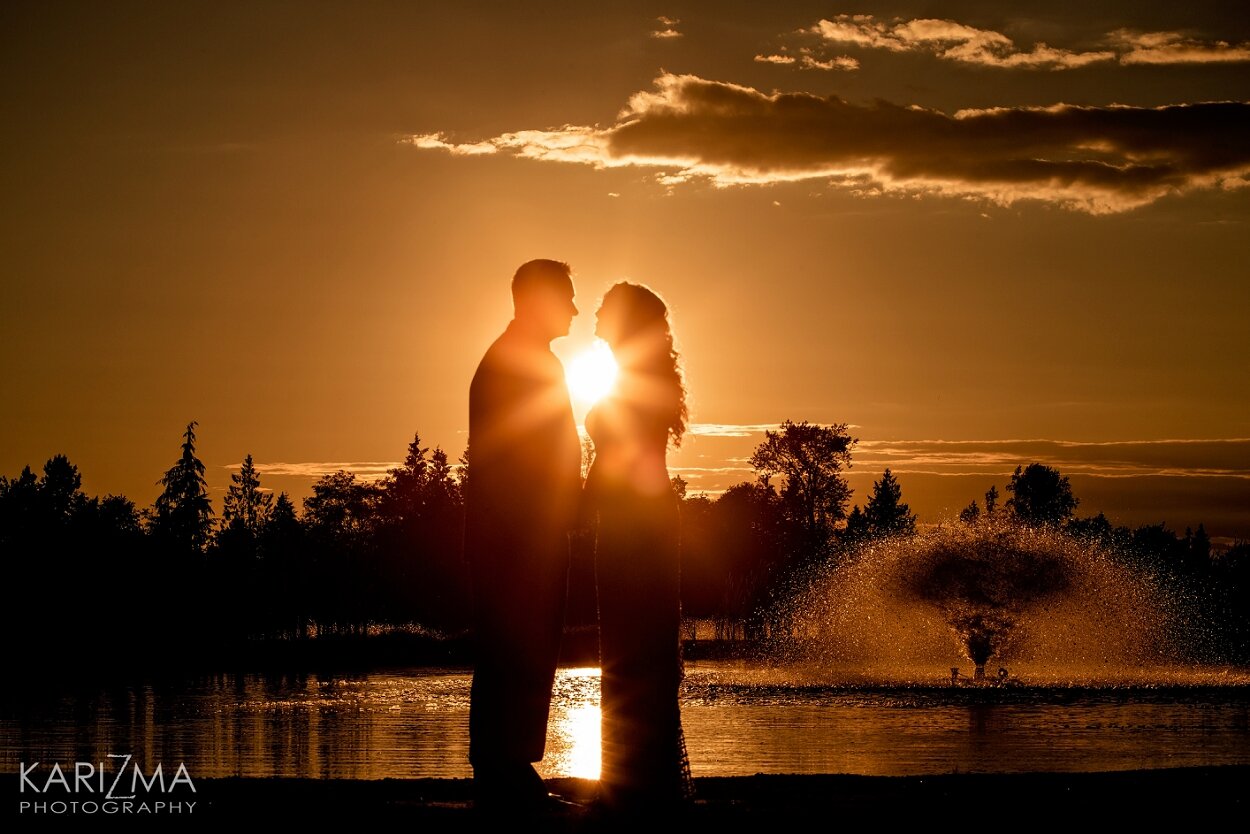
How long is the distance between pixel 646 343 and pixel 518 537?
1.75 m

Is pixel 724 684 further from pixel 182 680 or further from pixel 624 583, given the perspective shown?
pixel 624 583

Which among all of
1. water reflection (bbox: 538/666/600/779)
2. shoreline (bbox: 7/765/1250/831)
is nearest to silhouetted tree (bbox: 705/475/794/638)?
water reflection (bbox: 538/666/600/779)

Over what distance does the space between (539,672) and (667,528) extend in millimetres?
1446

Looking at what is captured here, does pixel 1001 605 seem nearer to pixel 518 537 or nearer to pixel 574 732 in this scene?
pixel 574 732

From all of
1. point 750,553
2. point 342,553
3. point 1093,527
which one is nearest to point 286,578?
point 342,553

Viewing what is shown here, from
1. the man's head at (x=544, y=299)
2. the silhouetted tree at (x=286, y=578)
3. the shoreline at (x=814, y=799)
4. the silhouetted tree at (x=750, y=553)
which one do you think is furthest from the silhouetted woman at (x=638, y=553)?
the silhouetted tree at (x=286, y=578)

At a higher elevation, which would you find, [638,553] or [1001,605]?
[638,553]

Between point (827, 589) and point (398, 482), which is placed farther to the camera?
point (398, 482)

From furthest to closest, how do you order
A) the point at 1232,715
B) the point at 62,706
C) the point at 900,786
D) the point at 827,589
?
the point at 827,589, the point at 62,706, the point at 1232,715, the point at 900,786

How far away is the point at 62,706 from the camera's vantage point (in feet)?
107

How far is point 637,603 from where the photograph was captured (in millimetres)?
11227

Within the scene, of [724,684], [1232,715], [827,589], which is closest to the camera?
[1232,715]

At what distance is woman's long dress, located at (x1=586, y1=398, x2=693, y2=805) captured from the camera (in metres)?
11.1

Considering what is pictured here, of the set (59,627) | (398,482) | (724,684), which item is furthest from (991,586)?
(398,482)
